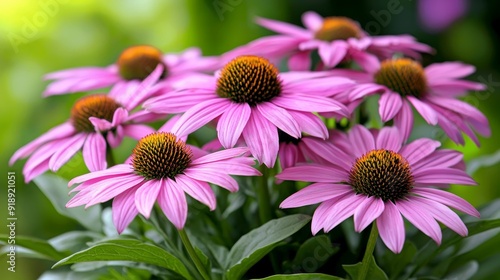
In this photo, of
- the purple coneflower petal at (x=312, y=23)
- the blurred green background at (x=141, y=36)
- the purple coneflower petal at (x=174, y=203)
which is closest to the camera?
the purple coneflower petal at (x=174, y=203)

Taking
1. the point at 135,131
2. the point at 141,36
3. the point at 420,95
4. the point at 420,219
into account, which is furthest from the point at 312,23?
the point at 141,36

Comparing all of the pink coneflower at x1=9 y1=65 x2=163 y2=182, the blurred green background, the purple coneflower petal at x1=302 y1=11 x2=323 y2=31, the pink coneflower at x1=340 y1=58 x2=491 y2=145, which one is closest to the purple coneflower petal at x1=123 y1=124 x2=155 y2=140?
the pink coneflower at x1=9 y1=65 x2=163 y2=182

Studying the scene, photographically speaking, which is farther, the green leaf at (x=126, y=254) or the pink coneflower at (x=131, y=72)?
the pink coneflower at (x=131, y=72)

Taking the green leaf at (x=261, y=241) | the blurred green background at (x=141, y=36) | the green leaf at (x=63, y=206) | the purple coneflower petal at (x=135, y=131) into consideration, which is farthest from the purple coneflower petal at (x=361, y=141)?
the blurred green background at (x=141, y=36)

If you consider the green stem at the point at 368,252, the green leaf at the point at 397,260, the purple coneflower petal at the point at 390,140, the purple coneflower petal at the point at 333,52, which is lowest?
the green leaf at the point at 397,260

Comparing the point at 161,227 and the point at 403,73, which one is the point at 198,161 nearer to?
the point at 161,227

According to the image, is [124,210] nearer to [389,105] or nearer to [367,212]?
[367,212]

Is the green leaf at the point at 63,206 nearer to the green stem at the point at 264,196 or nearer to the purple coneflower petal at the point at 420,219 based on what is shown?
the green stem at the point at 264,196
